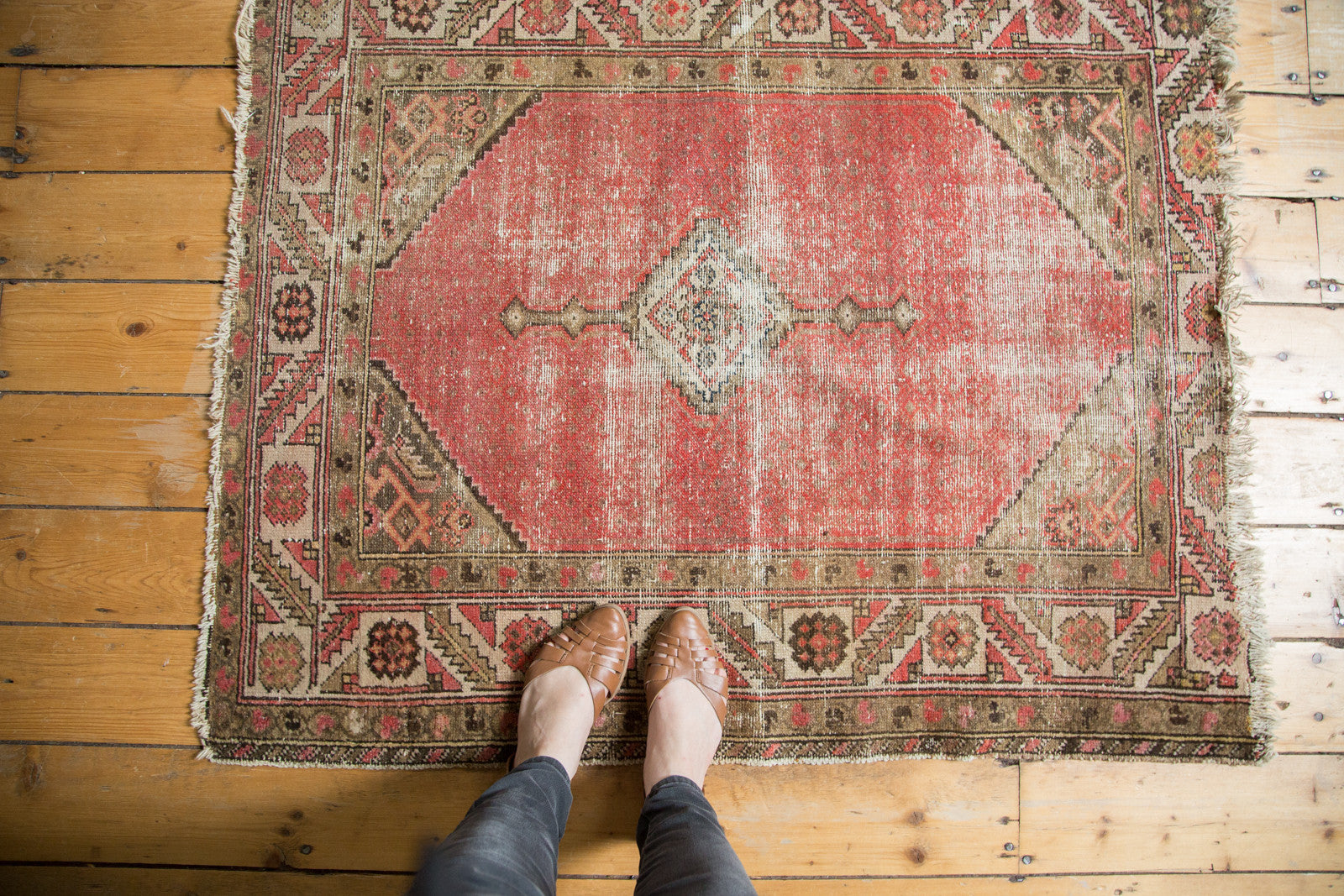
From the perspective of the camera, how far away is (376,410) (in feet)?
3.89

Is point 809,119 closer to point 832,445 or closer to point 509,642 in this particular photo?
point 832,445

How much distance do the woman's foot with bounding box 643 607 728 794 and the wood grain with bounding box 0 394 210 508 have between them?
2.82 ft

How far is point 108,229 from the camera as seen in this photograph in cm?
122

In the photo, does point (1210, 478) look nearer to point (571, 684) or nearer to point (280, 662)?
point (571, 684)

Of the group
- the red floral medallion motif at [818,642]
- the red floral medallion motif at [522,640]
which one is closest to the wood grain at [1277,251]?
the red floral medallion motif at [818,642]

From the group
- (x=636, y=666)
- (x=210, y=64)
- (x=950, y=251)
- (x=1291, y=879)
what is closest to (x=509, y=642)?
(x=636, y=666)

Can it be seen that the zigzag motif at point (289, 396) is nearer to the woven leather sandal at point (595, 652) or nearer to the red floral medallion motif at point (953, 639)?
the woven leather sandal at point (595, 652)

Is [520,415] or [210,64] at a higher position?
[210,64]

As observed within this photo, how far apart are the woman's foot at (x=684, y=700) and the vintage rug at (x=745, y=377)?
40 mm

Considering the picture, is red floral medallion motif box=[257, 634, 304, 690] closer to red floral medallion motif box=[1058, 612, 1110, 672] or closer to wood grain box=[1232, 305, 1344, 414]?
red floral medallion motif box=[1058, 612, 1110, 672]

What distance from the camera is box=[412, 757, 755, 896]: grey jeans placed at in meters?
0.81

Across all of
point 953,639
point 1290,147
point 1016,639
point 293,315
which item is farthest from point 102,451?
point 1290,147

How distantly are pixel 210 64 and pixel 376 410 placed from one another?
726 millimetres

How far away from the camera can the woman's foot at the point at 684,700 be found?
1088 mm
